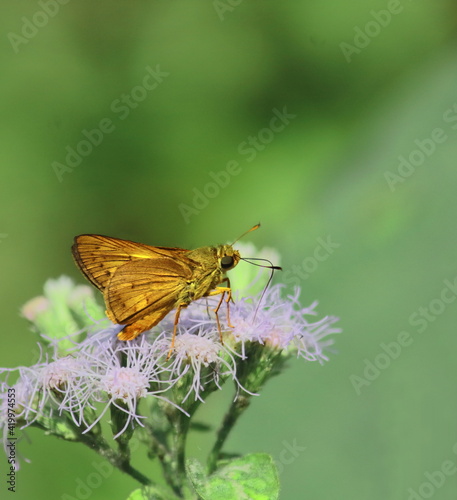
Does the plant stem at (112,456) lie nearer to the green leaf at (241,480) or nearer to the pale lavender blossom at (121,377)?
the pale lavender blossom at (121,377)

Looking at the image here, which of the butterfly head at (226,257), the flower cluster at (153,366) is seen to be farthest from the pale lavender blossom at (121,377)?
the butterfly head at (226,257)

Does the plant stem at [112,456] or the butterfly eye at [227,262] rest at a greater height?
the butterfly eye at [227,262]

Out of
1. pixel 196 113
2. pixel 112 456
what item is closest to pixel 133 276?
pixel 112 456

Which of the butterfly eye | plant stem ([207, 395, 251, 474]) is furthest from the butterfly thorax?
plant stem ([207, 395, 251, 474])

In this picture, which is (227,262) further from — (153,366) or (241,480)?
(241,480)

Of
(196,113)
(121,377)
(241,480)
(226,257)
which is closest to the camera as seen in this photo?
(241,480)

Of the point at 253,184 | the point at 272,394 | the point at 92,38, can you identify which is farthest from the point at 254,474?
the point at 92,38
